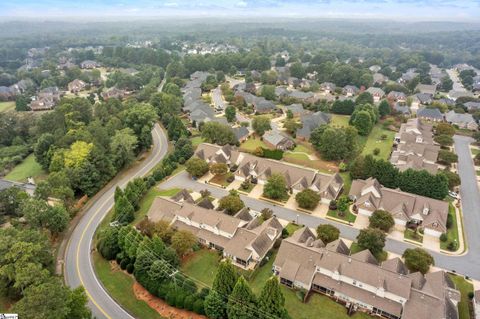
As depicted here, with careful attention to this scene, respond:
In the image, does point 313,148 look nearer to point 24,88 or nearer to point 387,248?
point 387,248

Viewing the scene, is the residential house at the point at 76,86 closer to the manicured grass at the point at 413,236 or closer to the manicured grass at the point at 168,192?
the manicured grass at the point at 168,192

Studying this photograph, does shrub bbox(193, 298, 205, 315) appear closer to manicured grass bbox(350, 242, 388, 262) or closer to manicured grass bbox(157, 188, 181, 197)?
manicured grass bbox(350, 242, 388, 262)

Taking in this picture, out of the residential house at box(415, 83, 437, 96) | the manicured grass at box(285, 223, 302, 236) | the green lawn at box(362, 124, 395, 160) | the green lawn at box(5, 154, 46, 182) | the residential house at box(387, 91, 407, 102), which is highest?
the residential house at box(415, 83, 437, 96)

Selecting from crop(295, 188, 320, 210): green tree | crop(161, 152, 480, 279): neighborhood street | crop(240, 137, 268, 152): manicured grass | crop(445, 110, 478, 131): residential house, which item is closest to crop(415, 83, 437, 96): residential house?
crop(445, 110, 478, 131): residential house

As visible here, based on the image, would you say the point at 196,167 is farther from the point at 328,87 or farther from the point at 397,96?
the point at 397,96

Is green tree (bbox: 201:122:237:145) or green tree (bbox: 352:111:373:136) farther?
green tree (bbox: 352:111:373:136)

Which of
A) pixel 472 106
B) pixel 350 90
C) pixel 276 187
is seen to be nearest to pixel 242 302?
pixel 276 187
